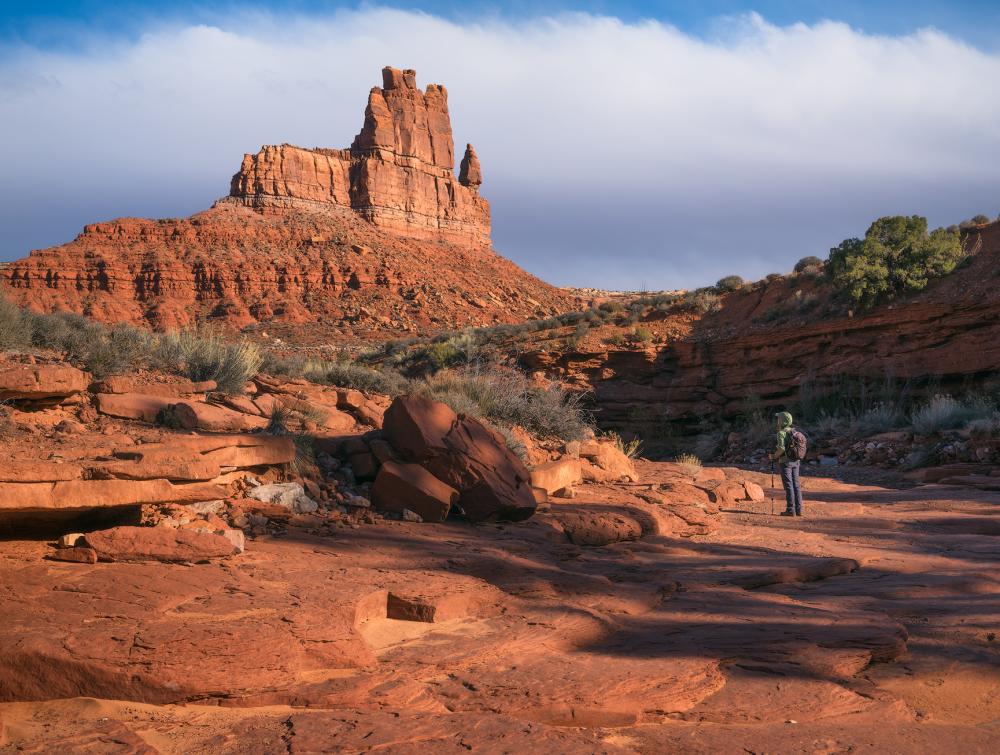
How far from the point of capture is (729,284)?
32.2m

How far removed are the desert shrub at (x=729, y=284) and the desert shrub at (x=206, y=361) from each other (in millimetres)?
23944

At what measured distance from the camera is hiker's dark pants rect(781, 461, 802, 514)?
38.6 ft

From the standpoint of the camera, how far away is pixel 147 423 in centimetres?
857

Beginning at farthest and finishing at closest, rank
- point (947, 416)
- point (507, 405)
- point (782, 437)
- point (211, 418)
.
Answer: point (947, 416), point (507, 405), point (782, 437), point (211, 418)

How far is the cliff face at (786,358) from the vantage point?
859 inches

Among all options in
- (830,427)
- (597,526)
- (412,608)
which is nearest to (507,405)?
(597,526)

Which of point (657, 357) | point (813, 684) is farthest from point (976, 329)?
point (813, 684)

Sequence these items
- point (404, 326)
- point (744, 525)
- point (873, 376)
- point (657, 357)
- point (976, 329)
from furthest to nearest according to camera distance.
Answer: point (404, 326), point (657, 357), point (873, 376), point (976, 329), point (744, 525)

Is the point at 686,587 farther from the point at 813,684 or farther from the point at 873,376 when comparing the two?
the point at 873,376

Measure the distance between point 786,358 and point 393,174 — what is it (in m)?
61.7

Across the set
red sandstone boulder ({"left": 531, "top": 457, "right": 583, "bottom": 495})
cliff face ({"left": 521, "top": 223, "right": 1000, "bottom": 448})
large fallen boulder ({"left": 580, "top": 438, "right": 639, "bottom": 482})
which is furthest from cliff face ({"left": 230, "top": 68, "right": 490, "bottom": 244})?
red sandstone boulder ({"left": 531, "top": 457, "right": 583, "bottom": 495})

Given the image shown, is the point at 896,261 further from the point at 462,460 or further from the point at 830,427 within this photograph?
the point at 462,460

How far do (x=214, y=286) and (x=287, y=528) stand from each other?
5786 cm

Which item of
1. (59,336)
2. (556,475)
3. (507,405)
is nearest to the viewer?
(556,475)
